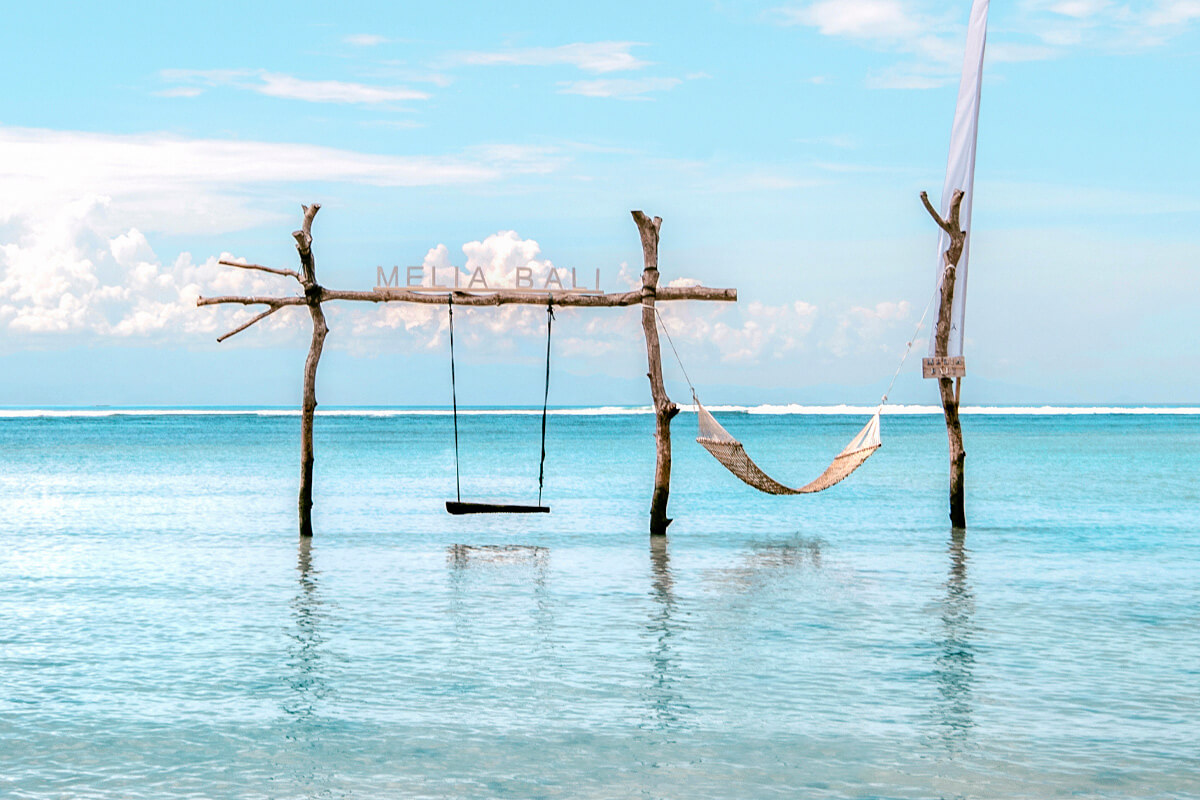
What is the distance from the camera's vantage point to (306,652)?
32.2 ft

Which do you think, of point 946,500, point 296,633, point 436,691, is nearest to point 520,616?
point 296,633

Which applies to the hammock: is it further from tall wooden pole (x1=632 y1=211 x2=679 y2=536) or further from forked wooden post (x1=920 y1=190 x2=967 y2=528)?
forked wooden post (x1=920 y1=190 x2=967 y2=528)

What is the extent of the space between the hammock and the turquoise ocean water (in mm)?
999

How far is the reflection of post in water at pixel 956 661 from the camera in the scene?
301 inches

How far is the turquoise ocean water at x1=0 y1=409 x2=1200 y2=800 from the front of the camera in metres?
6.82

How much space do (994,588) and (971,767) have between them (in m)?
6.56

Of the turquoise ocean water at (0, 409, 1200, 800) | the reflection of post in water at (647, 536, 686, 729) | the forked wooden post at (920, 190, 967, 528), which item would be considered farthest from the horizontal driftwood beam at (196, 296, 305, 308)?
the forked wooden post at (920, 190, 967, 528)

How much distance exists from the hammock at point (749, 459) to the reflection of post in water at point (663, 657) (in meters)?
1.57

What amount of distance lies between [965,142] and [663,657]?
396 inches

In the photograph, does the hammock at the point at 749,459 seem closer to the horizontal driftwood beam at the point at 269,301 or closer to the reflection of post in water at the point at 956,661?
the reflection of post in water at the point at 956,661

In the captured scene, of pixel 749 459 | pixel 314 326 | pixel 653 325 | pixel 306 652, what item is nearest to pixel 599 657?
pixel 306 652

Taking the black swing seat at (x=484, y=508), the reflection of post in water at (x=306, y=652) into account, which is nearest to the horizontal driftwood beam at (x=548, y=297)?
the black swing seat at (x=484, y=508)

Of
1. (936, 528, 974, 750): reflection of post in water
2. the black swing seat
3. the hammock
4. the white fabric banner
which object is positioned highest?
the white fabric banner

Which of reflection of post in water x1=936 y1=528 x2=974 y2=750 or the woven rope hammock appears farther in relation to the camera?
the woven rope hammock
